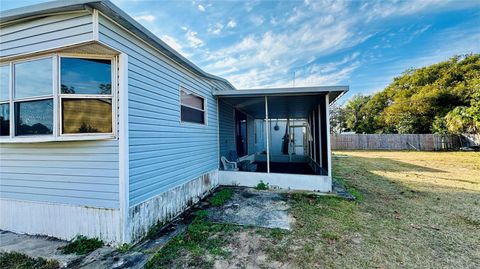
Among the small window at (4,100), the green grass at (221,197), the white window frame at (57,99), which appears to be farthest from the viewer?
the green grass at (221,197)

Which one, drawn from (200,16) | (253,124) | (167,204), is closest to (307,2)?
(200,16)

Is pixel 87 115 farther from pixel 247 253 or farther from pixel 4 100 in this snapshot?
pixel 247 253

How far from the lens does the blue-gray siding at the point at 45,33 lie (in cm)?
253

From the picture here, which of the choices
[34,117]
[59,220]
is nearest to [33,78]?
[34,117]

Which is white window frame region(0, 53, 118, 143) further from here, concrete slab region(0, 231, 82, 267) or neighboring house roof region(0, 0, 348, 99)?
concrete slab region(0, 231, 82, 267)

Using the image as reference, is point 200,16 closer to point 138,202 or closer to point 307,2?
point 307,2

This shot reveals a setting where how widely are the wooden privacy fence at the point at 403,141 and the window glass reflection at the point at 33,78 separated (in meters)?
21.3

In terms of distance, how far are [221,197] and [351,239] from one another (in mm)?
3055

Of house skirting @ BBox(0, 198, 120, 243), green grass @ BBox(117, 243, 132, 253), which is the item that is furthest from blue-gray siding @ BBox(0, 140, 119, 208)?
green grass @ BBox(117, 243, 132, 253)

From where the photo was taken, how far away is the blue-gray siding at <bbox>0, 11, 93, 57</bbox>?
99.8 inches

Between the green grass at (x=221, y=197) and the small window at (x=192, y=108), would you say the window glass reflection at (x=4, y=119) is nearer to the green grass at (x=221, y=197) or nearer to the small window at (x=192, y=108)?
the small window at (x=192, y=108)

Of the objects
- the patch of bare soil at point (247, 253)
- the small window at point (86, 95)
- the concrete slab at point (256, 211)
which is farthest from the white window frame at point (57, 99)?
the concrete slab at point (256, 211)

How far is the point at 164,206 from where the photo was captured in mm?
3822

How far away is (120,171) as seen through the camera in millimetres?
2859
